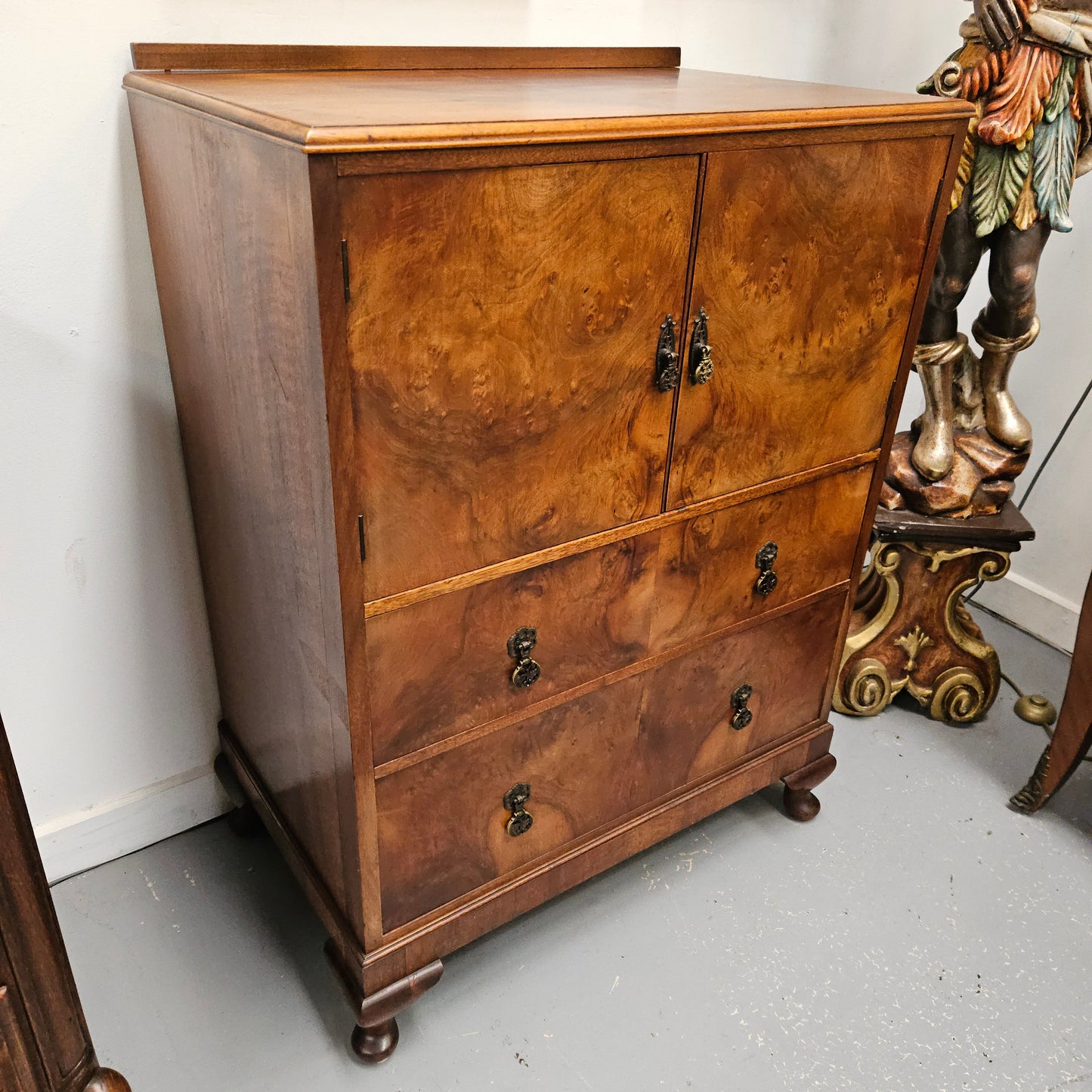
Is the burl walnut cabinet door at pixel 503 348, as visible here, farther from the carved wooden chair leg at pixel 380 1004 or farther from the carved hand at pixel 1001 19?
the carved hand at pixel 1001 19

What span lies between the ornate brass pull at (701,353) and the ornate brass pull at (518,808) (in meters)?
0.61

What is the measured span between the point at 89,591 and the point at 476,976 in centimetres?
86

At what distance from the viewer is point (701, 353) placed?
1253 millimetres

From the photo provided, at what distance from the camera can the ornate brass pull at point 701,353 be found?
4.05ft

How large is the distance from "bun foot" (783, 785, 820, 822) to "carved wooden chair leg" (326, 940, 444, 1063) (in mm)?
785

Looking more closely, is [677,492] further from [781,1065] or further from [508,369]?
[781,1065]

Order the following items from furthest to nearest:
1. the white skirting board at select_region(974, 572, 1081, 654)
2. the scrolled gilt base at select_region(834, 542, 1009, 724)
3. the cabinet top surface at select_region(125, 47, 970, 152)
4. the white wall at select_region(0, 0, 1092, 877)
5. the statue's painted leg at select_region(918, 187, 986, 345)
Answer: the white skirting board at select_region(974, 572, 1081, 654) < the scrolled gilt base at select_region(834, 542, 1009, 724) < the statue's painted leg at select_region(918, 187, 986, 345) < the white wall at select_region(0, 0, 1092, 877) < the cabinet top surface at select_region(125, 47, 970, 152)

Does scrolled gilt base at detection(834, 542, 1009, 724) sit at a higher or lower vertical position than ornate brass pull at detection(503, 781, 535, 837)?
lower

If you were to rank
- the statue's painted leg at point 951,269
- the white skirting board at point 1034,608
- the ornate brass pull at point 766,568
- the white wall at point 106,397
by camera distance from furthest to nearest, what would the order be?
the white skirting board at point 1034,608
the statue's painted leg at point 951,269
the ornate brass pull at point 766,568
the white wall at point 106,397

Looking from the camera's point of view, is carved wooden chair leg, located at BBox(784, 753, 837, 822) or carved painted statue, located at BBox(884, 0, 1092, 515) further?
carved wooden chair leg, located at BBox(784, 753, 837, 822)

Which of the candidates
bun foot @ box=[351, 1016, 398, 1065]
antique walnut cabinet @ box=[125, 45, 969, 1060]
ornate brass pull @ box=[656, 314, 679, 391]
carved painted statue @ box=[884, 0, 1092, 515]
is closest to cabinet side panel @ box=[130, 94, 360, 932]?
antique walnut cabinet @ box=[125, 45, 969, 1060]

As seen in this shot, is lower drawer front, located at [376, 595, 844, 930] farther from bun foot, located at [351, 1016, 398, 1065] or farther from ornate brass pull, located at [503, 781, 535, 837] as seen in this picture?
bun foot, located at [351, 1016, 398, 1065]

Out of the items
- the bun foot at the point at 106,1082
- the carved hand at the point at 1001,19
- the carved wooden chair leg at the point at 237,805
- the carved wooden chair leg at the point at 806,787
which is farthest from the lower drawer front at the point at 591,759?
the carved hand at the point at 1001,19

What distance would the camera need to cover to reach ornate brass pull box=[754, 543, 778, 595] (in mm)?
1526
